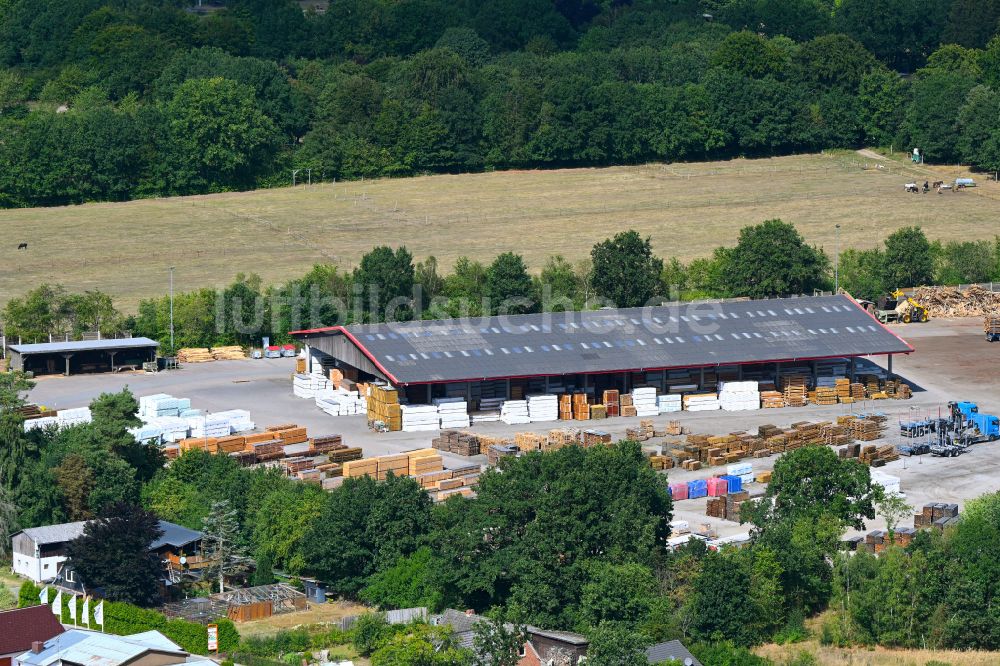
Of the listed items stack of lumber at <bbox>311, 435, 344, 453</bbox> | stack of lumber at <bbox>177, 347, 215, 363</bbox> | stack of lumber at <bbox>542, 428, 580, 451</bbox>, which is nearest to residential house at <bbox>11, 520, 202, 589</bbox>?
stack of lumber at <bbox>311, 435, 344, 453</bbox>

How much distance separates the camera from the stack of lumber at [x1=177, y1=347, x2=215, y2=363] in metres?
100

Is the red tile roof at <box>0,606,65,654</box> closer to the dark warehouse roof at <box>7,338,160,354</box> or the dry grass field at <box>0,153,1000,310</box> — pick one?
the dark warehouse roof at <box>7,338,160,354</box>

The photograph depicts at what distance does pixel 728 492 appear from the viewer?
73062 millimetres

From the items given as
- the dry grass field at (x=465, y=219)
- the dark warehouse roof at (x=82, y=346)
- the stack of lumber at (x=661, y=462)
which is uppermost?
the dry grass field at (x=465, y=219)

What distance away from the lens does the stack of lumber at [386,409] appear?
8275 centimetres

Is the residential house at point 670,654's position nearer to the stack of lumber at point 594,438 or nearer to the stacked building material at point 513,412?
the stack of lumber at point 594,438

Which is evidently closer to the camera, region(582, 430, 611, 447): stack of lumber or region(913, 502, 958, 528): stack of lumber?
region(913, 502, 958, 528): stack of lumber

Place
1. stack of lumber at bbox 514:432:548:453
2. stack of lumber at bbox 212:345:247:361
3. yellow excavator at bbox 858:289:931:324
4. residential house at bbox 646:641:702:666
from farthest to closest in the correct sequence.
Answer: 1. yellow excavator at bbox 858:289:931:324
2. stack of lumber at bbox 212:345:247:361
3. stack of lumber at bbox 514:432:548:453
4. residential house at bbox 646:641:702:666

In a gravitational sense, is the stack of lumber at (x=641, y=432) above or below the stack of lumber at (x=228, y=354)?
below

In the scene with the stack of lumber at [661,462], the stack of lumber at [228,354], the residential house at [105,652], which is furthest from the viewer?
the stack of lumber at [228,354]

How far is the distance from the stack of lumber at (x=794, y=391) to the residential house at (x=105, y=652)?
4366 centimetres

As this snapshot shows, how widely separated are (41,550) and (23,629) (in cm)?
1149

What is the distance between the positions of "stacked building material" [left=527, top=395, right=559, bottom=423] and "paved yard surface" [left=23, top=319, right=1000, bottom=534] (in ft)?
2.63

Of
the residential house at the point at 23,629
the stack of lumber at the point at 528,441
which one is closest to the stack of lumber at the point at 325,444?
the stack of lumber at the point at 528,441
